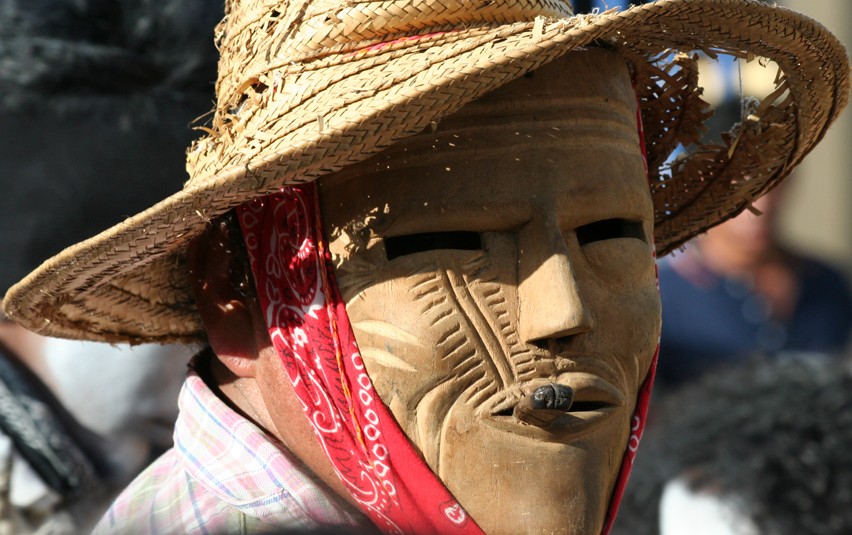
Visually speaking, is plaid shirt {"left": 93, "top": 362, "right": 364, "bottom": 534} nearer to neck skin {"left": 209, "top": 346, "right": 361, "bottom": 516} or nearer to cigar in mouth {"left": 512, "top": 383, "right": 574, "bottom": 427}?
neck skin {"left": 209, "top": 346, "right": 361, "bottom": 516}

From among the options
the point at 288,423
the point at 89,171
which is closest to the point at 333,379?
the point at 288,423

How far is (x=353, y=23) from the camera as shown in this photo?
7.15 feet

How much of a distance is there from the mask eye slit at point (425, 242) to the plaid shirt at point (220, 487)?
436 mm

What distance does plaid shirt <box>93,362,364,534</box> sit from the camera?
2297 millimetres

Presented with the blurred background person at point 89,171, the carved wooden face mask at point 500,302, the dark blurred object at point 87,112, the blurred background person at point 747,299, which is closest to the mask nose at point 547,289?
the carved wooden face mask at point 500,302

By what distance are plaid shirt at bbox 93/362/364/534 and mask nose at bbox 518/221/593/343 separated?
0.48 metres

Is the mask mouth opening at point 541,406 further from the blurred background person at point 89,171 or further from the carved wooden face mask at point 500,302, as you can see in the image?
the blurred background person at point 89,171

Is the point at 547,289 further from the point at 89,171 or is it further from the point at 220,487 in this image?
the point at 89,171

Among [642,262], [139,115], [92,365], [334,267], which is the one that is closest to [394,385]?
[334,267]

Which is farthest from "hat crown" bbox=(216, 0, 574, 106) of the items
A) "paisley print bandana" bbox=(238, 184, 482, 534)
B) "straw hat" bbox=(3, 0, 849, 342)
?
"paisley print bandana" bbox=(238, 184, 482, 534)

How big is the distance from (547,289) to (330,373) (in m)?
0.39

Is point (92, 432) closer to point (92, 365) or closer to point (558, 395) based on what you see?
point (92, 365)

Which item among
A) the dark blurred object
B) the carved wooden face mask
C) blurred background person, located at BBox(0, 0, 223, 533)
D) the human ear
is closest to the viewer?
the carved wooden face mask

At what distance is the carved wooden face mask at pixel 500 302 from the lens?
6.98 feet
